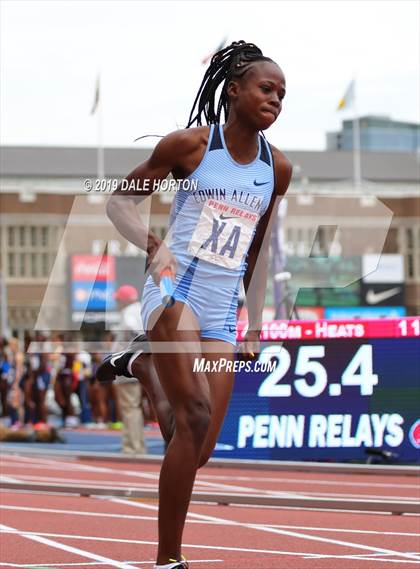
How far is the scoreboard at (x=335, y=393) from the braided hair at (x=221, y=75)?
704cm

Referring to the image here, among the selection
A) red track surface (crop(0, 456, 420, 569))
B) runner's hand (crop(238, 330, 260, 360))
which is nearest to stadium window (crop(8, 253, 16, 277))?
red track surface (crop(0, 456, 420, 569))

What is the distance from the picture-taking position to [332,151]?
11100cm

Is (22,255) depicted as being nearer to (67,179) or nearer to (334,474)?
(67,179)

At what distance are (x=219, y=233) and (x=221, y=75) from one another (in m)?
0.78

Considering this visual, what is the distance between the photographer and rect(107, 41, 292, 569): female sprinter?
18.1ft

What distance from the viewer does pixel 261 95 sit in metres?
5.75

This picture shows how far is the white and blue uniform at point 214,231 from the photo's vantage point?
5.73 meters

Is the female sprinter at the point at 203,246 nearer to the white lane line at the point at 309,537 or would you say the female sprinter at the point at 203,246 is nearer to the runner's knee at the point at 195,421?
the runner's knee at the point at 195,421

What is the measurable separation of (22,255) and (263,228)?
8104 cm

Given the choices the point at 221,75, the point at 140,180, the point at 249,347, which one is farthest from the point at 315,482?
the point at 140,180

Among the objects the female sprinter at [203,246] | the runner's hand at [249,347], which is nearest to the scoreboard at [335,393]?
the runner's hand at [249,347]

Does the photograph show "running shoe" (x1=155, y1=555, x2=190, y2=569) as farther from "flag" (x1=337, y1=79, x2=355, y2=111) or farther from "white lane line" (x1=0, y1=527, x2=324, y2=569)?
"flag" (x1=337, y1=79, x2=355, y2=111)

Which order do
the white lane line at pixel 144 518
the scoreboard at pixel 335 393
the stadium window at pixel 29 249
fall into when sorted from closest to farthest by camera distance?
the white lane line at pixel 144 518
the scoreboard at pixel 335 393
the stadium window at pixel 29 249

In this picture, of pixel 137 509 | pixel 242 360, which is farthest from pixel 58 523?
pixel 242 360
